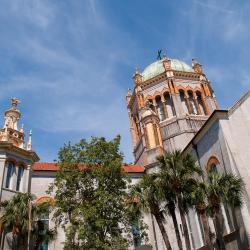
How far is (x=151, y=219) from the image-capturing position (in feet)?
97.6

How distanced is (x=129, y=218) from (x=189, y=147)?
9.12 m

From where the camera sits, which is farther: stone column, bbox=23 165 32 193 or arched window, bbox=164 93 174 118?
arched window, bbox=164 93 174 118

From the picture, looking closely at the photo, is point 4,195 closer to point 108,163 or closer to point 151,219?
point 108,163

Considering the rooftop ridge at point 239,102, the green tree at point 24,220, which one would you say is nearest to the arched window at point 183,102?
the rooftop ridge at point 239,102

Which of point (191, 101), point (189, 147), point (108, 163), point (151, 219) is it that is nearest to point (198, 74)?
point (191, 101)

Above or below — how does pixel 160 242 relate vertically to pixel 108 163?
below

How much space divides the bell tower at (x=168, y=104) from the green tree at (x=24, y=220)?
58.7 ft

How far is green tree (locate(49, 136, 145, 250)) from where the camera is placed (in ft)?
66.3

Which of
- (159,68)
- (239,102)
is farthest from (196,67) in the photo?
(239,102)

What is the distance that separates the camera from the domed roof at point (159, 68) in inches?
1938

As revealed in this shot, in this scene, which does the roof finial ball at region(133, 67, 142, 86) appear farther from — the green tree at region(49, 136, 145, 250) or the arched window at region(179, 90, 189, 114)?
the green tree at region(49, 136, 145, 250)

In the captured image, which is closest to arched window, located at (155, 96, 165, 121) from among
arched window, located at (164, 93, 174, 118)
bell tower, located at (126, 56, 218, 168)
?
bell tower, located at (126, 56, 218, 168)

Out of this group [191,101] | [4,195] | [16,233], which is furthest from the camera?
[191,101]

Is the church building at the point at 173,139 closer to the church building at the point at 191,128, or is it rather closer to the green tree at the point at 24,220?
the church building at the point at 191,128
